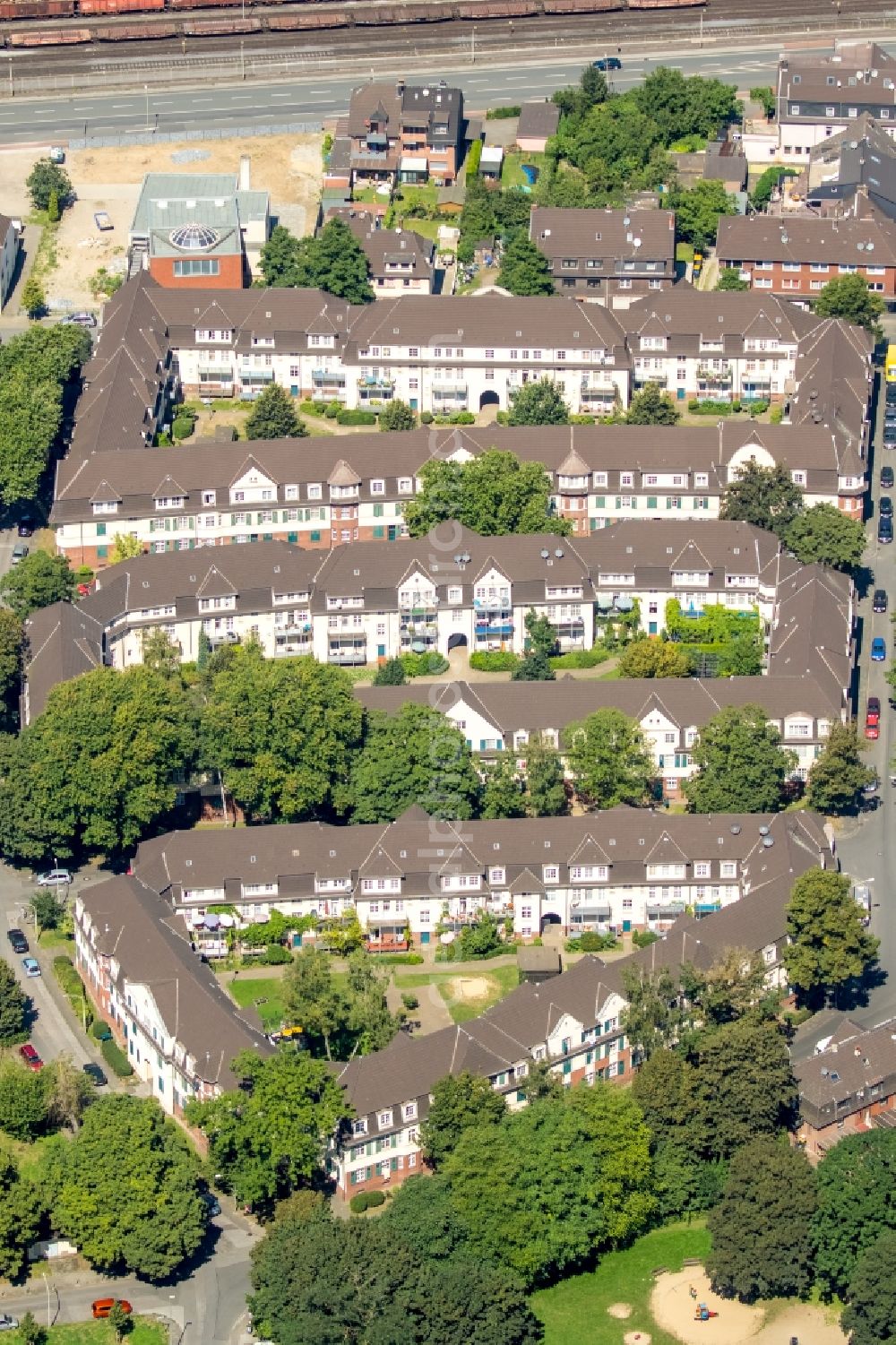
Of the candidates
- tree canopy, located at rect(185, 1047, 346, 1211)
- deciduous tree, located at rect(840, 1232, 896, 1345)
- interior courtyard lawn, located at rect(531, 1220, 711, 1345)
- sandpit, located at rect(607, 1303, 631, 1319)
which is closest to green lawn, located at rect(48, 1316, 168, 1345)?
tree canopy, located at rect(185, 1047, 346, 1211)

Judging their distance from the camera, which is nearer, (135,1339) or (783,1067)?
(135,1339)

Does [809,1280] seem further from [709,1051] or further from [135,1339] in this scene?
[135,1339]

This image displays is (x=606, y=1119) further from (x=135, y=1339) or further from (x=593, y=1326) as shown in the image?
(x=135, y=1339)

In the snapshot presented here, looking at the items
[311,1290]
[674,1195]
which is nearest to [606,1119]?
[674,1195]

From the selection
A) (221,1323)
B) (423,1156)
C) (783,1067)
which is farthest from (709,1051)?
(221,1323)
